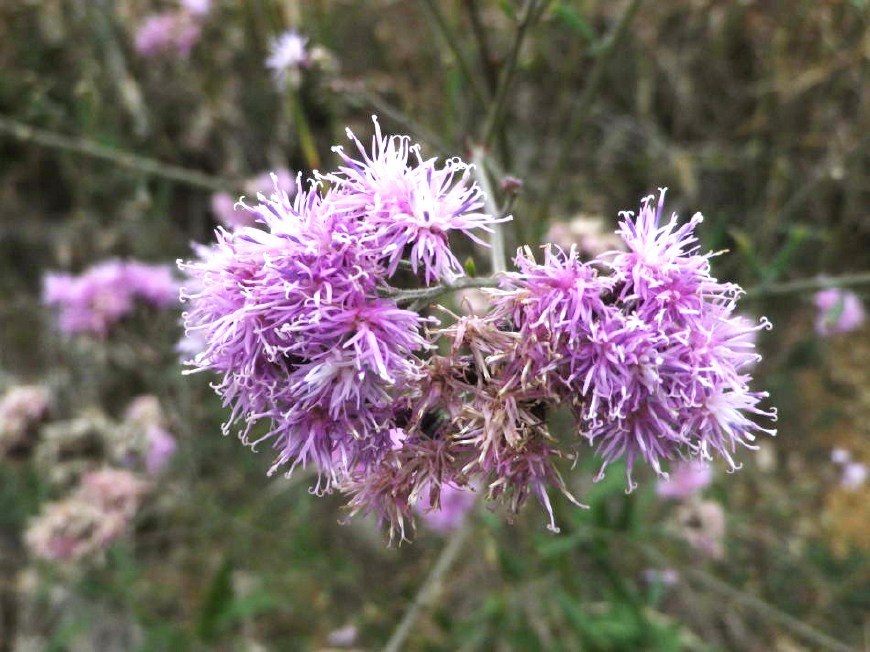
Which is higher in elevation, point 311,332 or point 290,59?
point 290,59

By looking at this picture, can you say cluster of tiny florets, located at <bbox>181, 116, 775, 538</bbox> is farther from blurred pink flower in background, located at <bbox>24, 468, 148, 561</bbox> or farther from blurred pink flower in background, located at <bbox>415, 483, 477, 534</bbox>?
blurred pink flower in background, located at <bbox>24, 468, 148, 561</bbox>

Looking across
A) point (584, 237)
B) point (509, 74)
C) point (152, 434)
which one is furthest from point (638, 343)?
point (152, 434)

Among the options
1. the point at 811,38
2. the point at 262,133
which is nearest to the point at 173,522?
the point at 262,133

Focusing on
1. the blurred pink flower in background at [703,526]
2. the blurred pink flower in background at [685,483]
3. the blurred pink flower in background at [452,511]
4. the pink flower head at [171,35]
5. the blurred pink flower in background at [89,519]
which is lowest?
the blurred pink flower in background at [89,519]

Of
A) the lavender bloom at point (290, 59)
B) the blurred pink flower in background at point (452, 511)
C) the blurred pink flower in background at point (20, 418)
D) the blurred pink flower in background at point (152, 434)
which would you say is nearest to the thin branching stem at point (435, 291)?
the lavender bloom at point (290, 59)

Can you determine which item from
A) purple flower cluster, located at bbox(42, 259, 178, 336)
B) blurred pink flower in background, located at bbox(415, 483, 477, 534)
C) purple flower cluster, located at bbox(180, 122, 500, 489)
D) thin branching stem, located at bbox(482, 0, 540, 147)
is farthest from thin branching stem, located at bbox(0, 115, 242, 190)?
purple flower cluster, located at bbox(180, 122, 500, 489)

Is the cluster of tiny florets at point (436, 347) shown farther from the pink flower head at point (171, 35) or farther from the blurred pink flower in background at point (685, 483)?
the pink flower head at point (171, 35)

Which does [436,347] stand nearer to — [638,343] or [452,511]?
[638,343]
